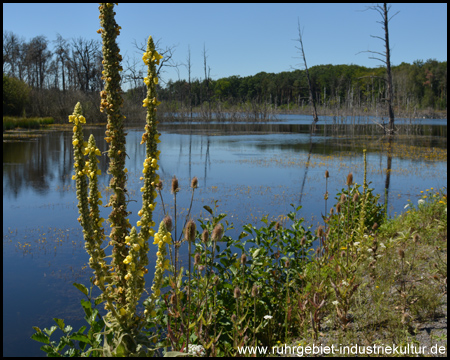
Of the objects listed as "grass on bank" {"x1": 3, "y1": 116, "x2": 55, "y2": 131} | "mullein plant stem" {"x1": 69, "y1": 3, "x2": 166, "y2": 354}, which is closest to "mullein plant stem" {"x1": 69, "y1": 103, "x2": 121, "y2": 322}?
"mullein plant stem" {"x1": 69, "y1": 3, "x2": 166, "y2": 354}

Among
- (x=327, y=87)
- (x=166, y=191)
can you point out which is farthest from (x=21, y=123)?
(x=327, y=87)

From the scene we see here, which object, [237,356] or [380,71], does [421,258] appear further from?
[380,71]

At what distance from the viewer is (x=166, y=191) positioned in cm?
1150

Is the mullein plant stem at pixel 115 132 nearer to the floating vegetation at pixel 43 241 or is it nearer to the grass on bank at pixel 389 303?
the grass on bank at pixel 389 303

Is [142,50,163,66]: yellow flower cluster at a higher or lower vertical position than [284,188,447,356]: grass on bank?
higher

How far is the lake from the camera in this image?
17.5 ft

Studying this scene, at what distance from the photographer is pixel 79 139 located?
2.01m

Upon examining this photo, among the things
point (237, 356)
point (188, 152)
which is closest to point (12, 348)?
point (237, 356)

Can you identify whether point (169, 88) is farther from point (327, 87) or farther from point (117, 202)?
point (117, 202)

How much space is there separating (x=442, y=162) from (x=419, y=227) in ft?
40.9

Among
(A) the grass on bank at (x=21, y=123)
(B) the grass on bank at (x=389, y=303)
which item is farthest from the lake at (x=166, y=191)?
(A) the grass on bank at (x=21, y=123)

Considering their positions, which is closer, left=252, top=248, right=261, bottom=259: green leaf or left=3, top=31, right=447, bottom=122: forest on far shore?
left=252, top=248, right=261, bottom=259: green leaf

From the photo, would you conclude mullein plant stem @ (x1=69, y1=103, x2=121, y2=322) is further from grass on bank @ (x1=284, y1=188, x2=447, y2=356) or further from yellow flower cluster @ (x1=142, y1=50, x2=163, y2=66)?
grass on bank @ (x1=284, y1=188, x2=447, y2=356)

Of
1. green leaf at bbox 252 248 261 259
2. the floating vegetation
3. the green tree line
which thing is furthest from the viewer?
the green tree line
